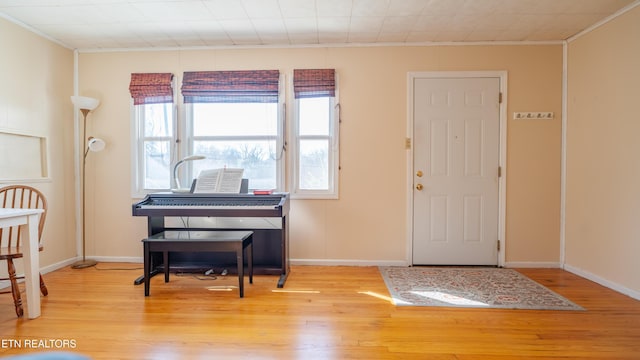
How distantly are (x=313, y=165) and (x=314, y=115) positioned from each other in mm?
559

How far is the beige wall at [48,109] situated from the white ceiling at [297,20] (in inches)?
7.5

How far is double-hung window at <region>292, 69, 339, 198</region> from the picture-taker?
3.58m

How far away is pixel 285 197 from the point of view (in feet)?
10.3

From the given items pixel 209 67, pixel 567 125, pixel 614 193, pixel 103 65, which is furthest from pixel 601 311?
pixel 103 65

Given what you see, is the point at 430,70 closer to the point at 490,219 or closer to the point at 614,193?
the point at 490,219

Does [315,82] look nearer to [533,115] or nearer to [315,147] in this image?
[315,147]

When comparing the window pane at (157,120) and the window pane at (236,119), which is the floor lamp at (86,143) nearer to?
the window pane at (157,120)

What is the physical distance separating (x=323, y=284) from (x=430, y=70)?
2.52 metres

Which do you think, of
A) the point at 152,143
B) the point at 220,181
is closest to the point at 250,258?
the point at 220,181

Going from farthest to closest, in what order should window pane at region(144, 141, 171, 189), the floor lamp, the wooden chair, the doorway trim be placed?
window pane at region(144, 141, 171, 189), the doorway trim, the floor lamp, the wooden chair

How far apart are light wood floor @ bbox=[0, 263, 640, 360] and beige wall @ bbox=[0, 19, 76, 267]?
913mm

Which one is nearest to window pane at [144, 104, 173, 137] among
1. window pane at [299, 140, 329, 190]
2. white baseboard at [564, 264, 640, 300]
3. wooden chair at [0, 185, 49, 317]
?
wooden chair at [0, 185, 49, 317]

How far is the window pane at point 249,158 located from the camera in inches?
143

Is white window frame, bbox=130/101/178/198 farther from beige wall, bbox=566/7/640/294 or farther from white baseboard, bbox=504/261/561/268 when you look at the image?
beige wall, bbox=566/7/640/294
